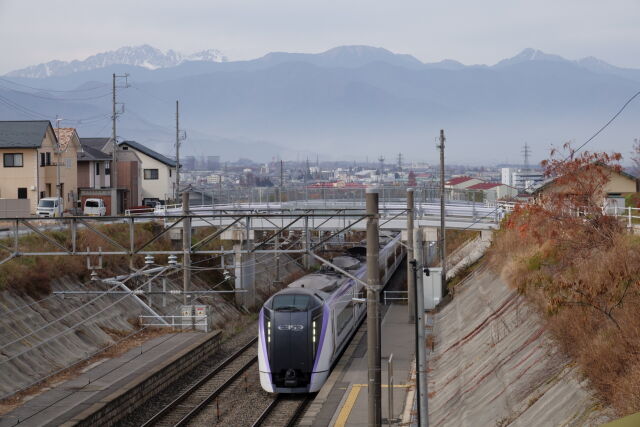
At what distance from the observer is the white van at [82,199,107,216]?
5066 cm

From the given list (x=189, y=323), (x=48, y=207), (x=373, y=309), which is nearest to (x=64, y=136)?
(x=48, y=207)

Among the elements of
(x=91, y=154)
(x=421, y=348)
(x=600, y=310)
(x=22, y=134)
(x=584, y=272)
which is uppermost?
(x=22, y=134)

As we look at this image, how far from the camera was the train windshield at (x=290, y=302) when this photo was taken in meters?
22.2

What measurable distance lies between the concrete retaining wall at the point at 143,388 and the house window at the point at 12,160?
24631 millimetres

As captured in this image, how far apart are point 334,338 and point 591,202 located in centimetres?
921

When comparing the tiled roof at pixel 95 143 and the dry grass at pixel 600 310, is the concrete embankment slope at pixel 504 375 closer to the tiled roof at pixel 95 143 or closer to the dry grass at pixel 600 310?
the dry grass at pixel 600 310

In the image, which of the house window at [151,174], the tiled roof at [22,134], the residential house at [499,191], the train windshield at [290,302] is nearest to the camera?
the train windshield at [290,302]

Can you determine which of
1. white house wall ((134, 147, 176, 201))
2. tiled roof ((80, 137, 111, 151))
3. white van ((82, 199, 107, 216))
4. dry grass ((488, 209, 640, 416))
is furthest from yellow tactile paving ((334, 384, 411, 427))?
white house wall ((134, 147, 176, 201))

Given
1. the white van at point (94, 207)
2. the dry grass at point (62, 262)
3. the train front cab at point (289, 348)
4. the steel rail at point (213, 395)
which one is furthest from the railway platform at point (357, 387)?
the white van at point (94, 207)

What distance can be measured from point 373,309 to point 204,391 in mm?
10041

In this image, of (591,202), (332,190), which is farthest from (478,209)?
(591,202)

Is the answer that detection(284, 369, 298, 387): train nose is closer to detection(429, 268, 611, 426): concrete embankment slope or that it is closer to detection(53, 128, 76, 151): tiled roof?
detection(429, 268, 611, 426): concrete embankment slope

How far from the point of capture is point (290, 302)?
73.5 ft

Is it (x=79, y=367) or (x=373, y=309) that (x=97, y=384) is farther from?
(x=373, y=309)
